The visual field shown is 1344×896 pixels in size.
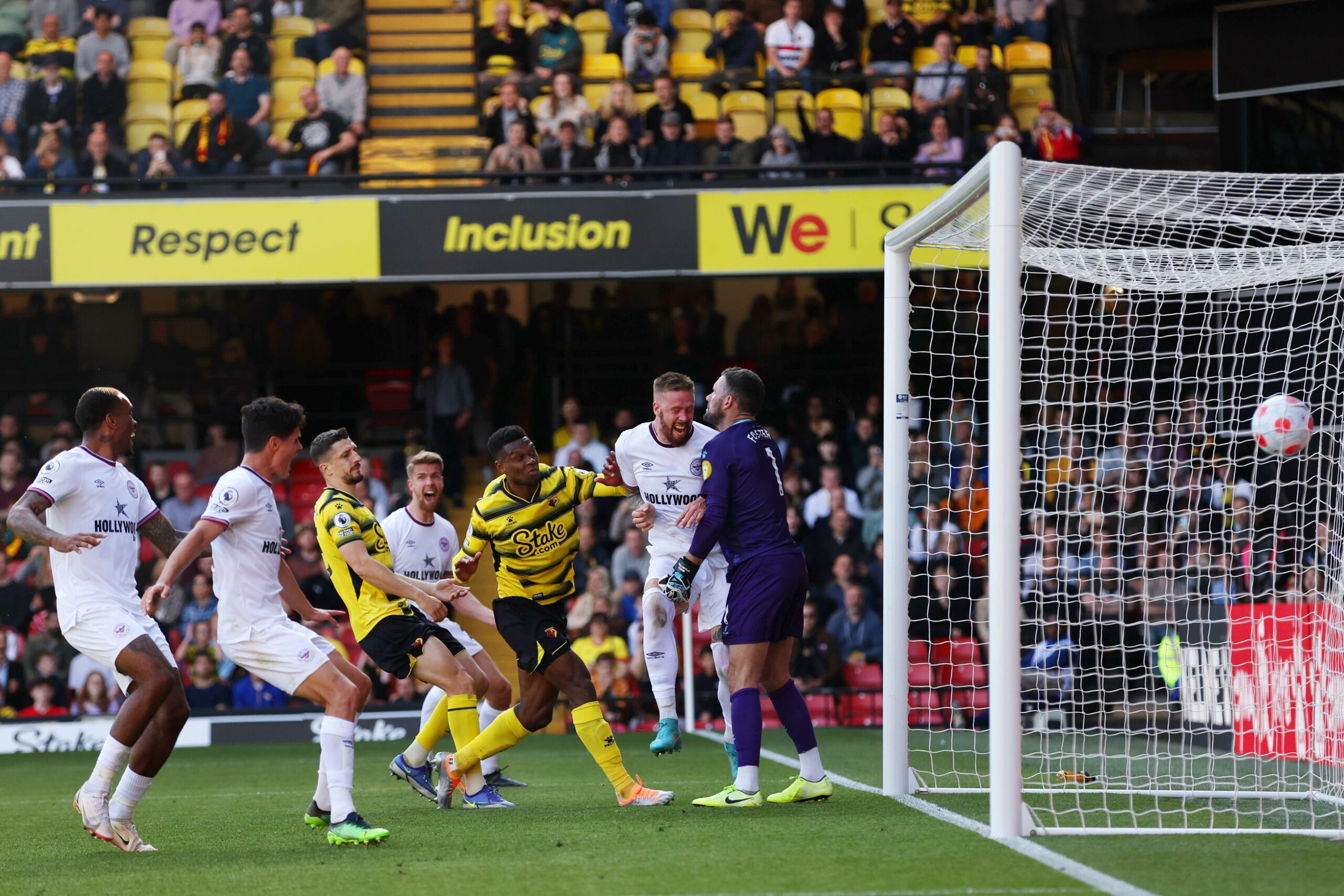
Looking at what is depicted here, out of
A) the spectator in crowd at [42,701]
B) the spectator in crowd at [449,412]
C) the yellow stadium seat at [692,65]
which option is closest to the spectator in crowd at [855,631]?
the spectator in crowd at [449,412]

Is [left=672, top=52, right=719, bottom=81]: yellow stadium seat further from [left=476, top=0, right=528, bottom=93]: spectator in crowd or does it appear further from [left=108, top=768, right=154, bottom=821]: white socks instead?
[left=108, top=768, right=154, bottom=821]: white socks

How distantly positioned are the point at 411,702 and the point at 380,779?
13.3 feet

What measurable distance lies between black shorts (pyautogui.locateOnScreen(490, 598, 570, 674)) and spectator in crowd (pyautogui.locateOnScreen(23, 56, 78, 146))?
9.75m

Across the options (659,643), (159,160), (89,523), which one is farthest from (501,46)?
(89,523)

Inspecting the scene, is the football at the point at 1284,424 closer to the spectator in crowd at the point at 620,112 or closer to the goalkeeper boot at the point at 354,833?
the goalkeeper boot at the point at 354,833

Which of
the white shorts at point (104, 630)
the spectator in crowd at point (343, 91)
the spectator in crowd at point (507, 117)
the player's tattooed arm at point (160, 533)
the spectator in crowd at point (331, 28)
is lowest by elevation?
the white shorts at point (104, 630)

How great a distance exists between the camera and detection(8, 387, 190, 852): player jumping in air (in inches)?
265

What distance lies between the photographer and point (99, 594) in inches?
272

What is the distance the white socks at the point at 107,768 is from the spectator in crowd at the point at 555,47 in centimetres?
1106

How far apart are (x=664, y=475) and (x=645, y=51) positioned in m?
9.45

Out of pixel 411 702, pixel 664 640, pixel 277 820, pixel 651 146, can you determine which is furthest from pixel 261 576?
pixel 651 146

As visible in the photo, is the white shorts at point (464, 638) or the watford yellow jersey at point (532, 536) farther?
the white shorts at point (464, 638)

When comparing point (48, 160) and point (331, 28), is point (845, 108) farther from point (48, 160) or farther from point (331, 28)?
point (48, 160)

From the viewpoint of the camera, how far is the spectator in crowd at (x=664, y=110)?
1501cm
